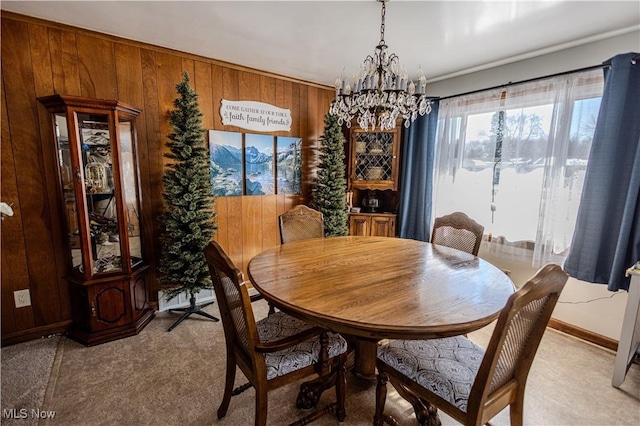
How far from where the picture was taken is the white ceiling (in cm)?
203

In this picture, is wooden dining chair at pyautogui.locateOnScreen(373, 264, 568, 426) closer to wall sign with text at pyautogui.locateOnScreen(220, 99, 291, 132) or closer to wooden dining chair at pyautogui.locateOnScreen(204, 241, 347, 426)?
wooden dining chair at pyautogui.locateOnScreen(204, 241, 347, 426)

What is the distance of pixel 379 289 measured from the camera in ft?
4.93

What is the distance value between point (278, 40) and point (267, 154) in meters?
1.26

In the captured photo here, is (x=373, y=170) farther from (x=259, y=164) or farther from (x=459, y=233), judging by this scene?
(x=459, y=233)

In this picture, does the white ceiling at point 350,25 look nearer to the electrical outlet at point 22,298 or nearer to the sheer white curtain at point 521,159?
the sheer white curtain at point 521,159

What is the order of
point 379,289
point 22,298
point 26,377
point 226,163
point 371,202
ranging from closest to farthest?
point 379,289, point 26,377, point 22,298, point 226,163, point 371,202

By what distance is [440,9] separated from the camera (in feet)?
6.71

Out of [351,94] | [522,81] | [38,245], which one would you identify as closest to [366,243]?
[351,94]

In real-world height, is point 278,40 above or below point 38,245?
above

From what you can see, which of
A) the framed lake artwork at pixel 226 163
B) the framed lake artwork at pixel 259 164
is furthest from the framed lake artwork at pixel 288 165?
the framed lake artwork at pixel 226 163

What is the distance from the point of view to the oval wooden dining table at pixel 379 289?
1.21m

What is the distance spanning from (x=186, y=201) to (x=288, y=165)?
54.9 inches

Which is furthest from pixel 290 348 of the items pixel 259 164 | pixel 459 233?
pixel 259 164

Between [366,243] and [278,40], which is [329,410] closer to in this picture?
[366,243]
